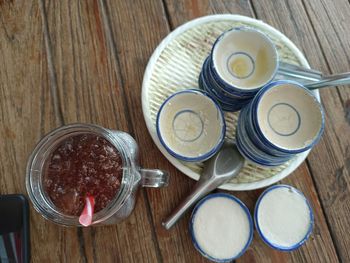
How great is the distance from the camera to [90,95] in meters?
0.77

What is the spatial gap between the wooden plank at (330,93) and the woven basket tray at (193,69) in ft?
0.21

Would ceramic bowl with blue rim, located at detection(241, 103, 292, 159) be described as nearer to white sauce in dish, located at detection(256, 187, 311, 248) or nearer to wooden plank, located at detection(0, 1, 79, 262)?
white sauce in dish, located at detection(256, 187, 311, 248)

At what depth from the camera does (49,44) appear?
0.80m

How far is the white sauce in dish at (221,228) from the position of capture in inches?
27.6

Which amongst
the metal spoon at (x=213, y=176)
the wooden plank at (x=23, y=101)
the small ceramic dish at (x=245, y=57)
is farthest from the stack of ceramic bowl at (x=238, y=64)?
the wooden plank at (x=23, y=101)

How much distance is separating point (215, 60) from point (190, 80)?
102 mm

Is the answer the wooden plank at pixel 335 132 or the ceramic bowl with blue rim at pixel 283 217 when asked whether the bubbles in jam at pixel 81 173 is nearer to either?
the ceramic bowl with blue rim at pixel 283 217

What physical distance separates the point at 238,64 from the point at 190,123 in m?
0.15

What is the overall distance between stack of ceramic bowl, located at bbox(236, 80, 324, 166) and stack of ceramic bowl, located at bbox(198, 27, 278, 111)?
0.12 ft

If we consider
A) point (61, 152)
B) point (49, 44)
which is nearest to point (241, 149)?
point (61, 152)

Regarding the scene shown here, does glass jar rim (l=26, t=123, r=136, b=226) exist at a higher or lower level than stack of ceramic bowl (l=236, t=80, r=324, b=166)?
lower

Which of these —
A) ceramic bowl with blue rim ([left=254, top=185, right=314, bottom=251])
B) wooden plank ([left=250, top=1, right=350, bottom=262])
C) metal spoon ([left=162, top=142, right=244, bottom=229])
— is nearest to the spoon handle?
metal spoon ([left=162, top=142, right=244, bottom=229])

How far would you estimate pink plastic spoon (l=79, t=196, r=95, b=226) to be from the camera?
1.76 ft

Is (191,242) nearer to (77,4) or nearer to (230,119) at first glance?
(230,119)
